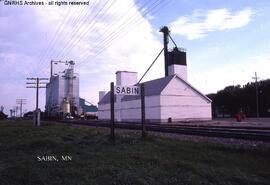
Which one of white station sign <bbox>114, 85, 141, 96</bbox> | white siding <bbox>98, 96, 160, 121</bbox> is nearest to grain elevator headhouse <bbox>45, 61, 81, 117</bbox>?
white siding <bbox>98, 96, 160, 121</bbox>

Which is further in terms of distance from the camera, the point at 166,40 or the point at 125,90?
the point at 166,40

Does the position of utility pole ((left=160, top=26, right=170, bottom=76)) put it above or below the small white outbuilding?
above

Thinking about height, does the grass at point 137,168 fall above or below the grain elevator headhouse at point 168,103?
below

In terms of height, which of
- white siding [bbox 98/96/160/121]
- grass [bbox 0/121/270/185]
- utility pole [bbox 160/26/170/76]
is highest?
utility pole [bbox 160/26/170/76]

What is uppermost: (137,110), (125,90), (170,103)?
(170,103)

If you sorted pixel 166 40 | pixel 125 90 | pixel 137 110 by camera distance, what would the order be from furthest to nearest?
pixel 166 40 < pixel 137 110 < pixel 125 90

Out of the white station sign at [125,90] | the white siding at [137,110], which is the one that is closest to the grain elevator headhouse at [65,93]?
the white siding at [137,110]

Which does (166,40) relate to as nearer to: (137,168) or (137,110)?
(137,110)

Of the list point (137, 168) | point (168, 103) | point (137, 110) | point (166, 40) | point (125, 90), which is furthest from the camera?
point (166, 40)

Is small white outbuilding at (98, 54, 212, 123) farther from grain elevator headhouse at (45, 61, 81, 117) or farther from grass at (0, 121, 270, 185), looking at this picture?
grass at (0, 121, 270, 185)

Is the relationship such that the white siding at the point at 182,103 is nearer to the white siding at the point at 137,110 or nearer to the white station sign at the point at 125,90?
the white siding at the point at 137,110

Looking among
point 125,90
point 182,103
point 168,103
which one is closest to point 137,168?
point 125,90

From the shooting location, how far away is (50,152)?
1146 centimetres

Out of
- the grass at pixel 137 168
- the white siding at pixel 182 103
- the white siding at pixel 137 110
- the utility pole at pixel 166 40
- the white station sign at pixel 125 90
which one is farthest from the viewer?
the utility pole at pixel 166 40
